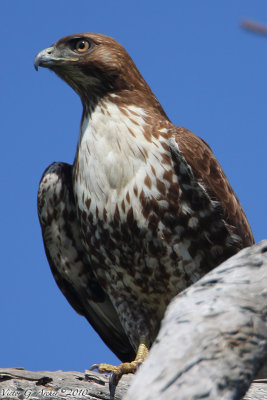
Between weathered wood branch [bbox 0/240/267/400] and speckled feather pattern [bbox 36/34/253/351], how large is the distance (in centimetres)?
315

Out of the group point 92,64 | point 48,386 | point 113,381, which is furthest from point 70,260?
point 48,386

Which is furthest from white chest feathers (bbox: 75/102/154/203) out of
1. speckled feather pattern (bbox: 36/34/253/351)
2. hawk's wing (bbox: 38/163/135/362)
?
hawk's wing (bbox: 38/163/135/362)

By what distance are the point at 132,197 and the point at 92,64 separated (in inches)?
55.8

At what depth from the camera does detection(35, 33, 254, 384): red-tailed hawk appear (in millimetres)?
5832

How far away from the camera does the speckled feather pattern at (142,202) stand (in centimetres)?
583

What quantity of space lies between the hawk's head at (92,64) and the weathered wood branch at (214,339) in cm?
401

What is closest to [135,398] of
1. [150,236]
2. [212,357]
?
[212,357]

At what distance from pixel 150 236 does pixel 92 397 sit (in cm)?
163

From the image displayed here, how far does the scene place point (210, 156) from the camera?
19.7ft

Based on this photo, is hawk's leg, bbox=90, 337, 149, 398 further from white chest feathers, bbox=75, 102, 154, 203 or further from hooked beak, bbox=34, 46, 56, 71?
hooked beak, bbox=34, 46, 56, 71

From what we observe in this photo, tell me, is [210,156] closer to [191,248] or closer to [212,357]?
[191,248]

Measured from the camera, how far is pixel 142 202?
5.83m

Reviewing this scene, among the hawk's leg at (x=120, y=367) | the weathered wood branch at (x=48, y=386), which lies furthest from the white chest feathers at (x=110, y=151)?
the weathered wood branch at (x=48, y=386)

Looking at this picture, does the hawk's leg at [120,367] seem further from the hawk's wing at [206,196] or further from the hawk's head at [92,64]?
the hawk's head at [92,64]
